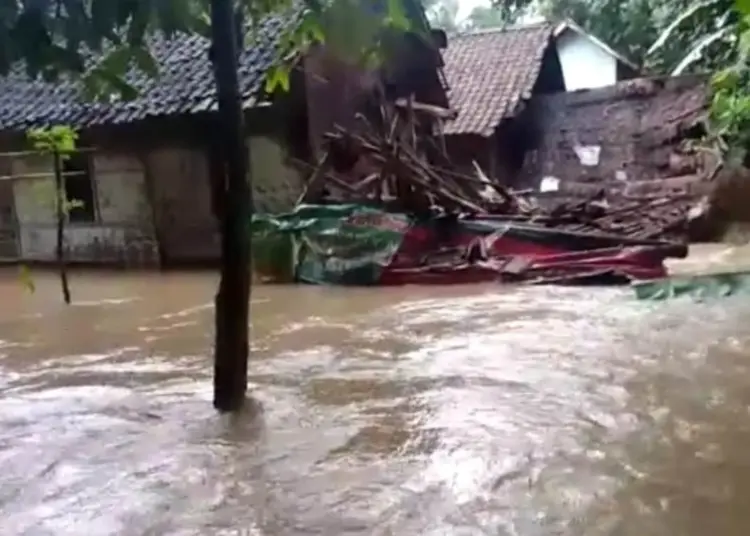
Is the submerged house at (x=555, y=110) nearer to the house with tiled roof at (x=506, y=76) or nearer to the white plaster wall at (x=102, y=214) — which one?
the house with tiled roof at (x=506, y=76)

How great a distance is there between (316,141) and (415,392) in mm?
8597

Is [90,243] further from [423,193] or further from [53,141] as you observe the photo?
[423,193]

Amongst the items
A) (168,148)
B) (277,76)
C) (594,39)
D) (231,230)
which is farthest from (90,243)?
(277,76)

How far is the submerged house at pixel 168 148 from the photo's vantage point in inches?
545

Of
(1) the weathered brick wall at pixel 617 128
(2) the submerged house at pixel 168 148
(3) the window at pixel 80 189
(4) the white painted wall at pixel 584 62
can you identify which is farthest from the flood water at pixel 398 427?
(4) the white painted wall at pixel 584 62

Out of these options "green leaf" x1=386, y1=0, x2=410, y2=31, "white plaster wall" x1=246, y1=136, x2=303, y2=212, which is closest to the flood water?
"green leaf" x1=386, y1=0, x2=410, y2=31

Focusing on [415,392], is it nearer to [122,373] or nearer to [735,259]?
[122,373]

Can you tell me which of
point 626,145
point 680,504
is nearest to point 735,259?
point 626,145

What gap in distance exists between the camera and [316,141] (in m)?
13.9

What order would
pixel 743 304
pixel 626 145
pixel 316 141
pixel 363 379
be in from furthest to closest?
pixel 626 145 → pixel 316 141 → pixel 743 304 → pixel 363 379

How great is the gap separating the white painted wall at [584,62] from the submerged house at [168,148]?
7.83 meters

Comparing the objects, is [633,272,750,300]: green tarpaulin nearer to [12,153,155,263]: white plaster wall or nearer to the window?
[12,153,155,263]: white plaster wall

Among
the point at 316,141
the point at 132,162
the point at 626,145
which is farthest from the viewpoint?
the point at 626,145

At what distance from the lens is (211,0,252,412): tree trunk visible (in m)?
5.08
